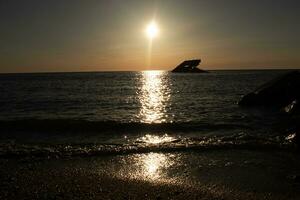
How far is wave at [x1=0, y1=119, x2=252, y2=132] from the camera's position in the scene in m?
19.3

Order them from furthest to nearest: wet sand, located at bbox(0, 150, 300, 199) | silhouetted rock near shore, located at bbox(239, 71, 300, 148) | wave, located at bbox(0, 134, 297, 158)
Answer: silhouetted rock near shore, located at bbox(239, 71, 300, 148)
wave, located at bbox(0, 134, 297, 158)
wet sand, located at bbox(0, 150, 300, 199)

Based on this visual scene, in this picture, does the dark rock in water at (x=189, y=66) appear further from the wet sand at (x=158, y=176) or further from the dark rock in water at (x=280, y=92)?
the wet sand at (x=158, y=176)

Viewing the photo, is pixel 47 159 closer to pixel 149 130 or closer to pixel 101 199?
pixel 101 199

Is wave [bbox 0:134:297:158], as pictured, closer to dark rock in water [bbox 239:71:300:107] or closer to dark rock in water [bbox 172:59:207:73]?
dark rock in water [bbox 239:71:300:107]

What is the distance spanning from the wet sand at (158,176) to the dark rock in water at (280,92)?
16437 mm

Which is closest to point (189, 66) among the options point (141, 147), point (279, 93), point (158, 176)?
point (279, 93)

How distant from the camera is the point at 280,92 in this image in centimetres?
2825

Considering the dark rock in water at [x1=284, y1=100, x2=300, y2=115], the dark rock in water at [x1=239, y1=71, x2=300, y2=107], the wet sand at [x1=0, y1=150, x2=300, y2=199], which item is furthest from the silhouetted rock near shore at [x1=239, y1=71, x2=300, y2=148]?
the wet sand at [x1=0, y1=150, x2=300, y2=199]

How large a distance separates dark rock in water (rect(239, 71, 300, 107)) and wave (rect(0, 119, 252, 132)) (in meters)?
9.68

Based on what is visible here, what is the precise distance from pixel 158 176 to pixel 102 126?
10623 mm

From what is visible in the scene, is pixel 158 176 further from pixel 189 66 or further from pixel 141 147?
pixel 189 66

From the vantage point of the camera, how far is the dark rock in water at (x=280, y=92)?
90.7ft

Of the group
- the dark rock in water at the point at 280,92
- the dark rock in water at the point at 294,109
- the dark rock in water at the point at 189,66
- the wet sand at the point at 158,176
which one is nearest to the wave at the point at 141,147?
the wet sand at the point at 158,176

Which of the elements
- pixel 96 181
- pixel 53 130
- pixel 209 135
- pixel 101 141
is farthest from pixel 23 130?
pixel 96 181
